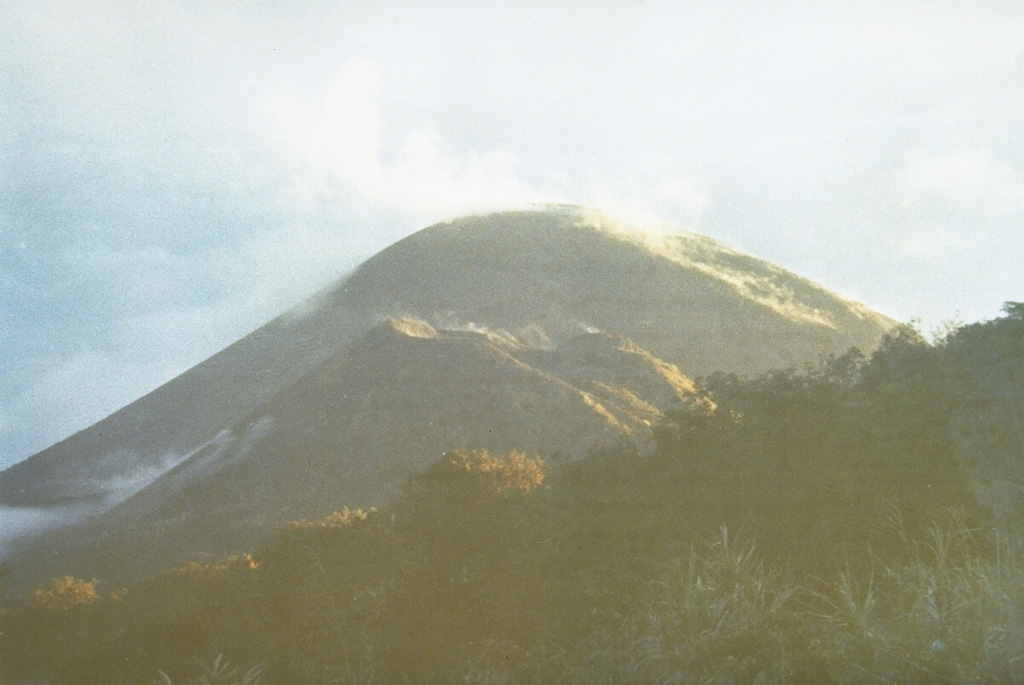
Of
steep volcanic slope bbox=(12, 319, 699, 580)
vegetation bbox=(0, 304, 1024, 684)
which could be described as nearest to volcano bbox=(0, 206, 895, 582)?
steep volcanic slope bbox=(12, 319, 699, 580)

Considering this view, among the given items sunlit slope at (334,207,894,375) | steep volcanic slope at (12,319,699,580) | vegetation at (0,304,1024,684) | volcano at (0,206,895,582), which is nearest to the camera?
vegetation at (0,304,1024,684)

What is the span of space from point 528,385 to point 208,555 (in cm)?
1371

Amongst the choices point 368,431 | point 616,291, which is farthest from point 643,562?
point 616,291

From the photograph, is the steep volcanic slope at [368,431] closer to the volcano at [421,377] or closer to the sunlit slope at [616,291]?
the volcano at [421,377]

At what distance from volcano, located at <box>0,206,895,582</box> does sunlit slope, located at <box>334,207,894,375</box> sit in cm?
14

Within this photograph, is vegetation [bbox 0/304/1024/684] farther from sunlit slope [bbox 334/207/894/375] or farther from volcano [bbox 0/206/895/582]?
sunlit slope [bbox 334/207/894/375]

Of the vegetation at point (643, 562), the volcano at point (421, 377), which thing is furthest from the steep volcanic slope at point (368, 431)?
the vegetation at point (643, 562)

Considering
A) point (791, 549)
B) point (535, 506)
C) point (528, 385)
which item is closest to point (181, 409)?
point (528, 385)

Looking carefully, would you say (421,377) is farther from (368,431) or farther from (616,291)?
(616,291)

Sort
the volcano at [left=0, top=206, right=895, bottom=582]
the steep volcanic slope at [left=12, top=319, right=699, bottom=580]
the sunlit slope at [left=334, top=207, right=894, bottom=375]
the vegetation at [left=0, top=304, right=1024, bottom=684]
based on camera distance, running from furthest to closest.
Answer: the sunlit slope at [left=334, top=207, right=894, bottom=375]
the volcano at [left=0, top=206, right=895, bottom=582]
the steep volcanic slope at [left=12, top=319, right=699, bottom=580]
the vegetation at [left=0, top=304, right=1024, bottom=684]

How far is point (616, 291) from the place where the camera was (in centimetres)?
4962

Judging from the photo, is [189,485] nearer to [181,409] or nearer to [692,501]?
[181,409]

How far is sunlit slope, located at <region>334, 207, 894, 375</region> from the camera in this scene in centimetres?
4506

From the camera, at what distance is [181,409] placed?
46.7m
